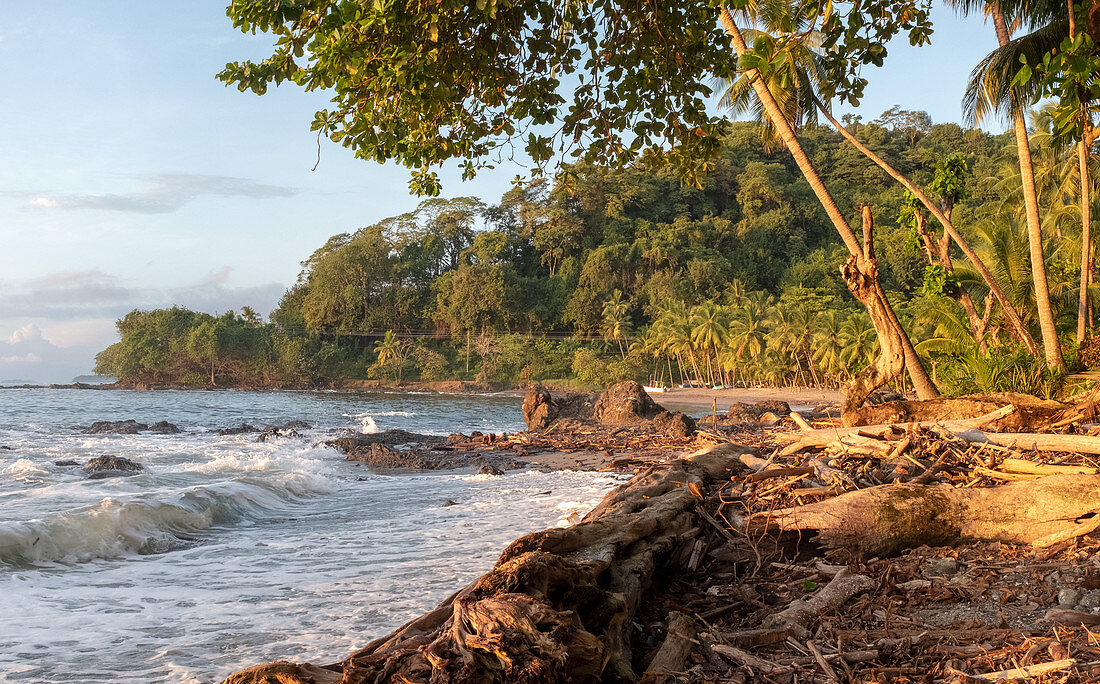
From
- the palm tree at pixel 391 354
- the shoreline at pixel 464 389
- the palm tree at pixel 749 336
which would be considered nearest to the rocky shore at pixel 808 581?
the shoreline at pixel 464 389

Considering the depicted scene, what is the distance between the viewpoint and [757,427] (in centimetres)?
1722

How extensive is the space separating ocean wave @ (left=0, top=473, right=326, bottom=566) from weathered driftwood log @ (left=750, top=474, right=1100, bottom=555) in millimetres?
6359

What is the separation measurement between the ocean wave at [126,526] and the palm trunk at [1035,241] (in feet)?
41.4

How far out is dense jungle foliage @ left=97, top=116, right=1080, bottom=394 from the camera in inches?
2452

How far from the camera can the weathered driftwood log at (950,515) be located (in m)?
4.20

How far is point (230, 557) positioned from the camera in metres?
6.61

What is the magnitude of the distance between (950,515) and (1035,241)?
11757 mm

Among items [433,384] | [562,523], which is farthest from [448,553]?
[433,384]

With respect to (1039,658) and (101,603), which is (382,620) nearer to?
(101,603)

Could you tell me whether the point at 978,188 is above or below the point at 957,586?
above

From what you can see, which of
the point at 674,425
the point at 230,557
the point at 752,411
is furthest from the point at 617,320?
the point at 230,557

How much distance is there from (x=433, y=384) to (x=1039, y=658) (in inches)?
2649

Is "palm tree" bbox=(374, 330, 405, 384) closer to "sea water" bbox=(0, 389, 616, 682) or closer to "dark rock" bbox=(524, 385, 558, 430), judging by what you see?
"dark rock" bbox=(524, 385, 558, 430)

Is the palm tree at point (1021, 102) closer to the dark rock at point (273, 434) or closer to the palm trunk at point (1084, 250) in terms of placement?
the palm trunk at point (1084, 250)
